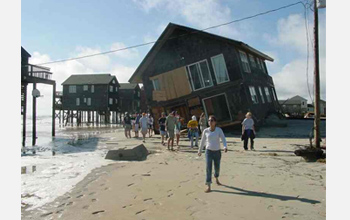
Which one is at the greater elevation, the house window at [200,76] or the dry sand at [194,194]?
the house window at [200,76]

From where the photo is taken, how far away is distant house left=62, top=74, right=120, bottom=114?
6131cm

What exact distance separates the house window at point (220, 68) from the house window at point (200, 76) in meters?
0.60

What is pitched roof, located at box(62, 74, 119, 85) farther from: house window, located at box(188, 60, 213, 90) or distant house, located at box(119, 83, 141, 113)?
house window, located at box(188, 60, 213, 90)

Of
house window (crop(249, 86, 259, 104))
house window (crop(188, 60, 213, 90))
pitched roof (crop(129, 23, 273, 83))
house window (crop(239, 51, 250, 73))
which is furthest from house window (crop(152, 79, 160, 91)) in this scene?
house window (crop(249, 86, 259, 104))

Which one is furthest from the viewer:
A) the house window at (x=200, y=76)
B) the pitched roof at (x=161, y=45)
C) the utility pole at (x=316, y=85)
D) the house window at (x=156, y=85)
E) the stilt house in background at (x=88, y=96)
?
the stilt house in background at (x=88, y=96)

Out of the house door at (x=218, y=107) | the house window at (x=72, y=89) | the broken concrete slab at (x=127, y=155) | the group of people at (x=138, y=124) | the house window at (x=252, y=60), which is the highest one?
Answer: the house window at (x=72, y=89)

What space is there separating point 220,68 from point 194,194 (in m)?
16.7

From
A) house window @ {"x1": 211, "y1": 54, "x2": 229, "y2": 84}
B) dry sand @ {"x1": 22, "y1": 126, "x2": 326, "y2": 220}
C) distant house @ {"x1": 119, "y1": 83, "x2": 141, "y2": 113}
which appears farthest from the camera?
distant house @ {"x1": 119, "y1": 83, "x2": 141, "y2": 113}

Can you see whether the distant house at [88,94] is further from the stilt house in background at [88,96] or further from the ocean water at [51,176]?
the ocean water at [51,176]

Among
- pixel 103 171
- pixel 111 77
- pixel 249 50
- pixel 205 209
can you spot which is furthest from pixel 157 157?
pixel 111 77

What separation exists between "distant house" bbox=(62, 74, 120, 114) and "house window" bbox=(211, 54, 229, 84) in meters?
42.7

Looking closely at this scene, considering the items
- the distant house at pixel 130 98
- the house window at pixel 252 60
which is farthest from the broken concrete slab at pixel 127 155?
the distant house at pixel 130 98

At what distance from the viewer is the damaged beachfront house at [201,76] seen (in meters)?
21.0

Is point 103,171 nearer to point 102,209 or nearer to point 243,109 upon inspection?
point 102,209
